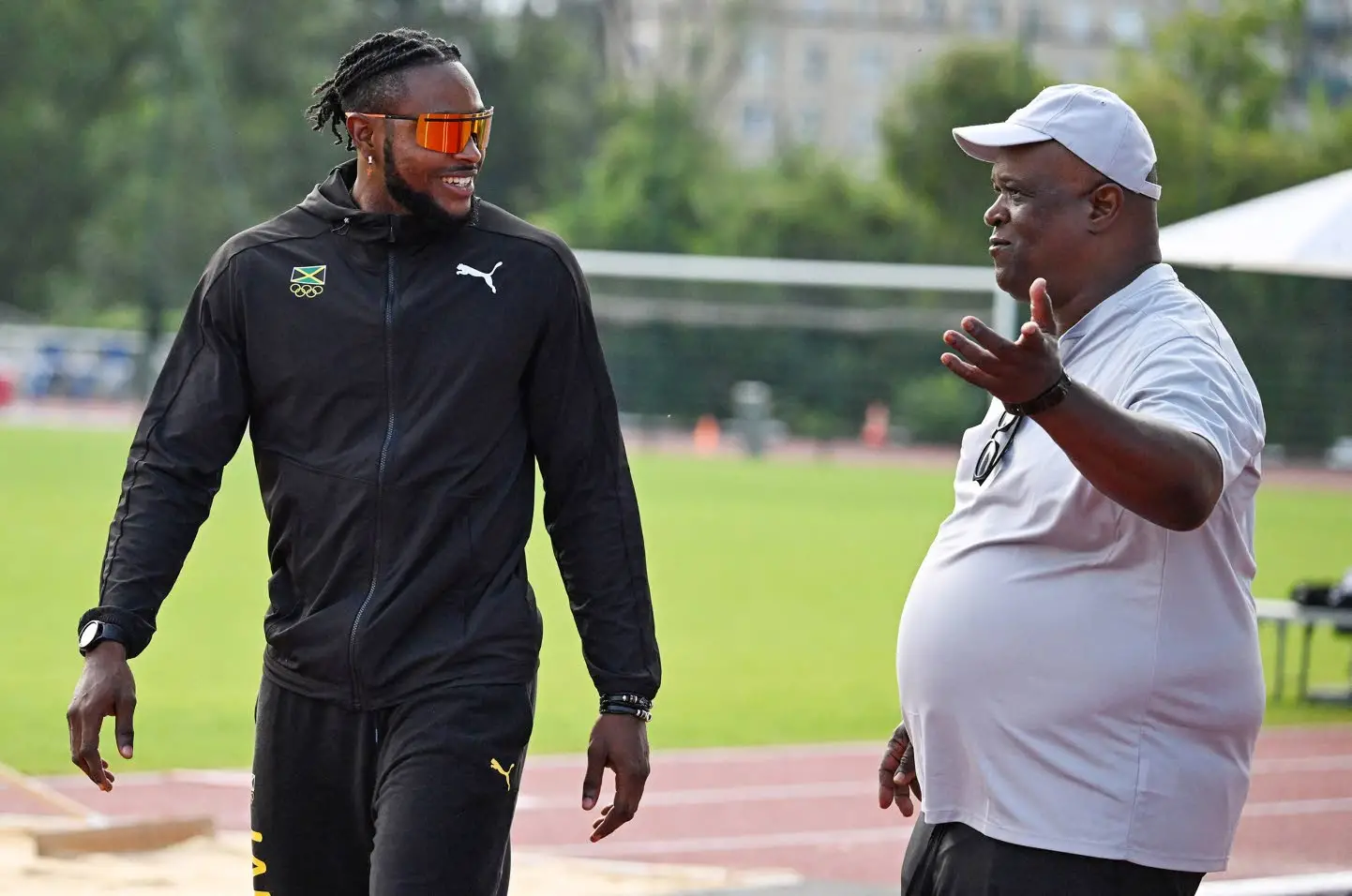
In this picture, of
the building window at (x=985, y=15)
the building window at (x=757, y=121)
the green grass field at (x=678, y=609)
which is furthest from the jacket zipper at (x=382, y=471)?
the building window at (x=757, y=121)

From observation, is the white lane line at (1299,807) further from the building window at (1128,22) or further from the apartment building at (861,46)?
the building window at (1128,22)

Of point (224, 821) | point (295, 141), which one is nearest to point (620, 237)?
point (295, 141)

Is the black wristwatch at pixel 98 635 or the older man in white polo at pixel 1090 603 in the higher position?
the older man in white polo at pixel 1090 603

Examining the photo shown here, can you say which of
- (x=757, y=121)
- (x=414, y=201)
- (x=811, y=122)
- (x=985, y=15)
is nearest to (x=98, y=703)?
(x=414, y=201)

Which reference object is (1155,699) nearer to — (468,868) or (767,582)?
(468,868)

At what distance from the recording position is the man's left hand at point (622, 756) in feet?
11.6

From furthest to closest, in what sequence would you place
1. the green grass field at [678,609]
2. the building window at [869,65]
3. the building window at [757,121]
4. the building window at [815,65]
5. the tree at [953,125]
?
the building window at [869,65], the building window at [815,65], the building window at [757,121], the tree at [953,125], the green grass field at [678,609]

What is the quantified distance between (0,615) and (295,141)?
1524 inches

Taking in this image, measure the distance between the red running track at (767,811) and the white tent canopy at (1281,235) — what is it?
266 centimetres

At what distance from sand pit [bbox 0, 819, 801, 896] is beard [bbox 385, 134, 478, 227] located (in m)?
2.90

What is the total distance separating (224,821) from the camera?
8.02m

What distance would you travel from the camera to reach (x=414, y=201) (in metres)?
3.56

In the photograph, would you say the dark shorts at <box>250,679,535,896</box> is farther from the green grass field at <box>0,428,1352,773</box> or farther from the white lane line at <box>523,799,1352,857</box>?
the green grass field at <box>0,428,1352,773</box>

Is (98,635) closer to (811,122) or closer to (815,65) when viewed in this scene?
(815,65)
